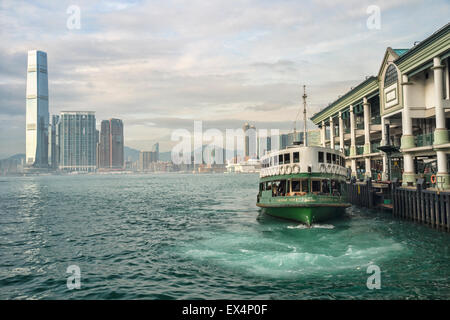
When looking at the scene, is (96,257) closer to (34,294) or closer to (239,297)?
(34,294)

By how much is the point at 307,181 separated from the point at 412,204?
31.1 ft

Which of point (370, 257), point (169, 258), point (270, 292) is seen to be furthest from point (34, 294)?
point (370, 257)

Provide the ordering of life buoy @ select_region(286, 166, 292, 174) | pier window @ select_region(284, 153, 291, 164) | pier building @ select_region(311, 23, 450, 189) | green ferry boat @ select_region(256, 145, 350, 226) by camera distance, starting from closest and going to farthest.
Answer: green ferry boat @ select_region(256, 145, 350, 226) → pier building @ select_region(311, 23, 450, 189) → life buoy @ select_region(286, 166, 292, 174) → pier window @ select_region(284, 153, 291, 164)

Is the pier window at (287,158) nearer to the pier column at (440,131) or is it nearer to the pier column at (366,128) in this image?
the pier column at (440,131)

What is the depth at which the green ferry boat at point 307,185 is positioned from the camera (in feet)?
93.5

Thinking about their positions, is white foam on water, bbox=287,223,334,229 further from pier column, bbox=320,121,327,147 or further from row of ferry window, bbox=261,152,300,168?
pier column, bbox=320,121,327,147

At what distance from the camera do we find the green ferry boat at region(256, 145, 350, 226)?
28500 millimetres

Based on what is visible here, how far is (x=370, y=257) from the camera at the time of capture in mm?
19016

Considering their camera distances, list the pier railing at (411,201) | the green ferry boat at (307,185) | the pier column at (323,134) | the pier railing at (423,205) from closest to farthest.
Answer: the pier railing at (423,205) < the pier railing at (411,201) < the green ferry boat at (307,185) < the pier column at (323,134)

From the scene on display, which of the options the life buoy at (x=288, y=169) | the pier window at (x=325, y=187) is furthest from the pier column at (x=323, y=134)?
the life buoy at (x=288, y=169)

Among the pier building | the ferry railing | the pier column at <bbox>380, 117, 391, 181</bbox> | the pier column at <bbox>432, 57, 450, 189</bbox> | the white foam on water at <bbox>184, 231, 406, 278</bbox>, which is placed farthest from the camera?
the pier column at <bbox>380, 117, 391, 181</bbox>

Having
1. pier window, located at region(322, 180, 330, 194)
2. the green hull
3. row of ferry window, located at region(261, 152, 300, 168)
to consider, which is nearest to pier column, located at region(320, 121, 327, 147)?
row of ferry window, located at region(261, 152, 300, 168)

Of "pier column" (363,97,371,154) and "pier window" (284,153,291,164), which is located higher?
"pier column" (363,97,371,154)

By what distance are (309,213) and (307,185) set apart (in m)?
3.00
